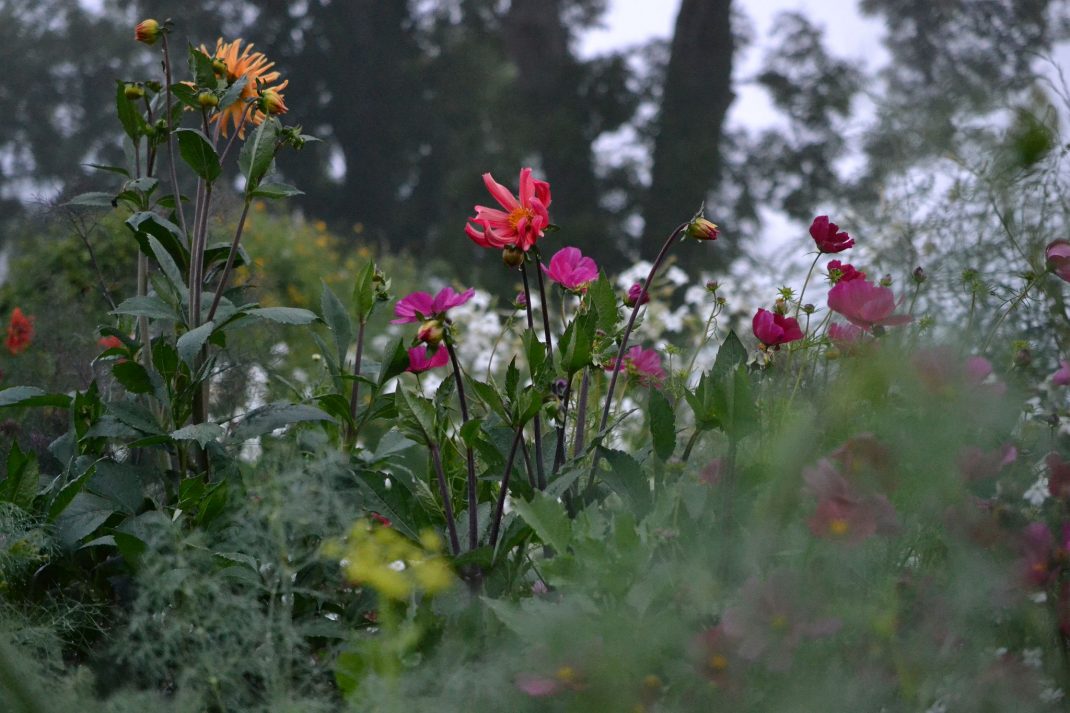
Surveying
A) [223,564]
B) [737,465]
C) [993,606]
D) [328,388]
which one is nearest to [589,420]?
[328,388]

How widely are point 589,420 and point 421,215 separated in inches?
554

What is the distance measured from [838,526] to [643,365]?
2.02 ft

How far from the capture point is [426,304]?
3.95 feet

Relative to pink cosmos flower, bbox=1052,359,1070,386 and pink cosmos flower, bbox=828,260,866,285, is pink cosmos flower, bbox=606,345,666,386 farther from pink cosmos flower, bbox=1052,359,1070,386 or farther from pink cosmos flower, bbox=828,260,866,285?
pink cosmos flower, bbox=1052,359,1070,386

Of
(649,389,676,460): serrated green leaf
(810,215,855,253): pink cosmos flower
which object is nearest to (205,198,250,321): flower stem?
(649,389,676,460): serrated green leaf

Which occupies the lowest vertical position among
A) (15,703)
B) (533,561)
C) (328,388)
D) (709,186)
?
(15,703)

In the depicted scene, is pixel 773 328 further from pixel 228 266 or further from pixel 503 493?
pixel 228 266

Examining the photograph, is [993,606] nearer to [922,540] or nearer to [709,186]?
[922,540]

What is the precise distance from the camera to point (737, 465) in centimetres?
103

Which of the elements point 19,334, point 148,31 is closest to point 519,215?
point 148,31

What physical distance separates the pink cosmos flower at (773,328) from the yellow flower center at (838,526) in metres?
0.39

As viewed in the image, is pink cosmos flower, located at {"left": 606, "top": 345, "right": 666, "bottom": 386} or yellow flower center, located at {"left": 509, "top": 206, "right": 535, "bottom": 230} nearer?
yellow flower center, located at {"left": 509, "top": 206, "right": 535, "bottom": 230}

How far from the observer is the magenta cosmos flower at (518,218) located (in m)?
1.15

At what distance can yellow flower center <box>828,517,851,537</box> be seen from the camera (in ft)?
2.65
